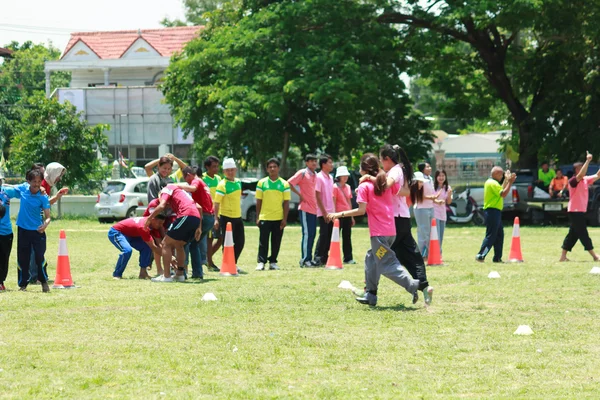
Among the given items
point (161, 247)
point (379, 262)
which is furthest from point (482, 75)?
point (379, 262)

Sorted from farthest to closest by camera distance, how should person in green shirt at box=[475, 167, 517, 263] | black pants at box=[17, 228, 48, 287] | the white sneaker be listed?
person in green shirt at box=[475, 167, 517, 263]
the white sneaker
black pants at box=[17, 228, 48, 287]

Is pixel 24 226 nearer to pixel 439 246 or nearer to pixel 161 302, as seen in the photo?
pixel 161 302

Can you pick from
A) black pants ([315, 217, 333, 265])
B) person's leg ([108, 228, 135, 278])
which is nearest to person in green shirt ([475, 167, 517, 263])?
black pants ([315, 217, 333, 265])

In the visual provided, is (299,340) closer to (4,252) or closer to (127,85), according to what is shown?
(4,252)

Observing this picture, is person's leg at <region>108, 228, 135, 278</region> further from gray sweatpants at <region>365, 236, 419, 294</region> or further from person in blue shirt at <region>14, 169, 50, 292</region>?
gray sweatpants at <region>365, 236, 419, 294</region>

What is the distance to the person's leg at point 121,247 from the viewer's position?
14.6m

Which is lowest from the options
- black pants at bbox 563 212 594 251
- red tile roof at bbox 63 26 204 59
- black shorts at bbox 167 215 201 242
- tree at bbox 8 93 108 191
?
black pants at bbox 563 212 594 251

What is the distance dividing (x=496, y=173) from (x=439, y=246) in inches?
68.7

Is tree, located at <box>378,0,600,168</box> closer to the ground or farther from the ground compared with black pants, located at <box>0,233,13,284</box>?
farther from the ground

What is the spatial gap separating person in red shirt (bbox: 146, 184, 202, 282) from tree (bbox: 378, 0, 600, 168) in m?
19.1

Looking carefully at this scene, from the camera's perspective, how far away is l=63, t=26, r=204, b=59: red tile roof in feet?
219

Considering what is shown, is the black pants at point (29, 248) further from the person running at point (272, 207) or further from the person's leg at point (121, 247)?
the person running at point (272, 207)

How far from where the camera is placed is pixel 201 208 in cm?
1474

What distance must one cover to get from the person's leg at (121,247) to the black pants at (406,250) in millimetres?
4747
